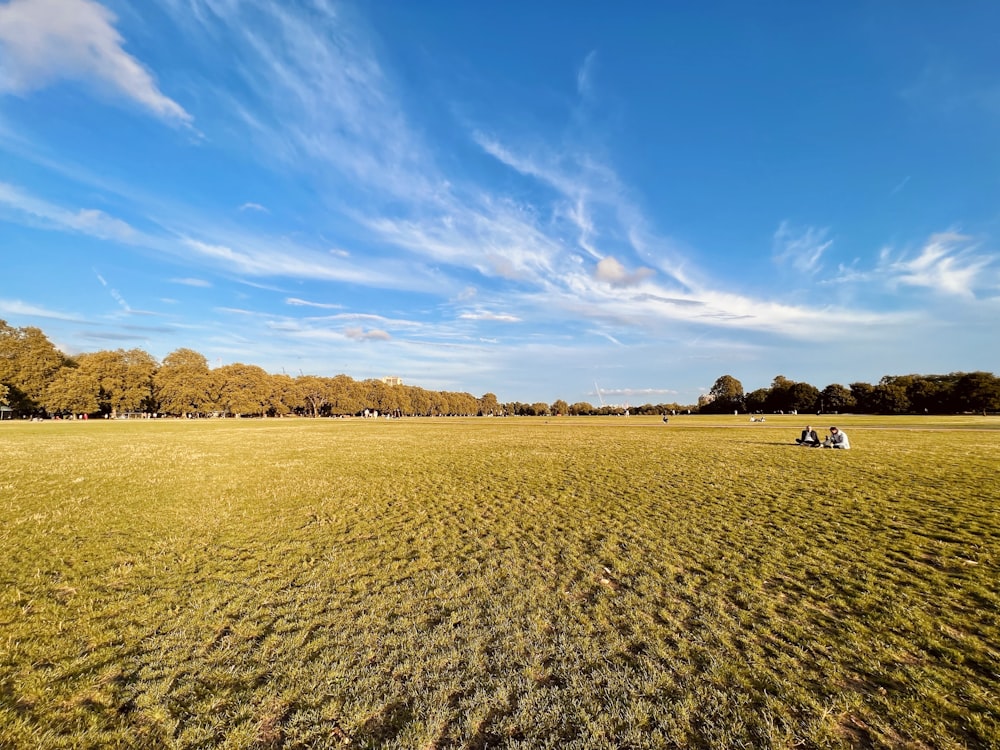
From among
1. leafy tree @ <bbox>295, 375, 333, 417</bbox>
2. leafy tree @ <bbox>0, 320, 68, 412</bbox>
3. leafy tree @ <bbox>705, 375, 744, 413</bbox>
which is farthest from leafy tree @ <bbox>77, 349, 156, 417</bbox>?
leafy tree @ <bbox>705, 375, 744, 413</bbox>

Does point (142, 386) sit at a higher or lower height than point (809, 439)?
higher

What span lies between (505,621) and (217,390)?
134 metres

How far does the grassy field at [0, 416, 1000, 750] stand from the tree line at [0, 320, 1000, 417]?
10634 cm

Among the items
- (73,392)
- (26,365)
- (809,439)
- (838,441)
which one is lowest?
(809,439)

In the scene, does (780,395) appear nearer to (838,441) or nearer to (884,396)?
(884,396)

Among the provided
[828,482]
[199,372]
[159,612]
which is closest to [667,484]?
[828,482]

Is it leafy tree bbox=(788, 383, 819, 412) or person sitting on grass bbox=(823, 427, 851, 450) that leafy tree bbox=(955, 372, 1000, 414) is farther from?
person sitting on grass bbox=(823, 427, 851, 450)

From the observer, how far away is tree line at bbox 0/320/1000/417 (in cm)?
8688

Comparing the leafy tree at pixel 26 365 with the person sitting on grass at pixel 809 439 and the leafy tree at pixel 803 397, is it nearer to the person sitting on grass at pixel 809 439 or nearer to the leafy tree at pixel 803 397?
the person sitting on grass at pixel 809 439

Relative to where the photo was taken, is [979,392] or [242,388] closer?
[979,392]

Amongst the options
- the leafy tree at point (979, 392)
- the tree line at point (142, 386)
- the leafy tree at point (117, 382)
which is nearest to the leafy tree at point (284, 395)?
the tree line at point (142, 386)

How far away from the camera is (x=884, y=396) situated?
116062 millimetres

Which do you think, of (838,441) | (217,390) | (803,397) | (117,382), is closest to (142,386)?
(117,382)

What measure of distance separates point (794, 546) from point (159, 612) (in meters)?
12.7
